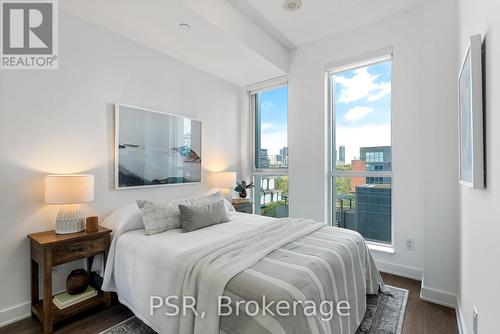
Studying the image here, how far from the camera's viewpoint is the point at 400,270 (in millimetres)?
2812

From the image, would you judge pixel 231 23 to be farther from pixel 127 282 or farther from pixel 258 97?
pixel 127 282

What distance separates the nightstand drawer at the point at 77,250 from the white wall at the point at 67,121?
0.42 m

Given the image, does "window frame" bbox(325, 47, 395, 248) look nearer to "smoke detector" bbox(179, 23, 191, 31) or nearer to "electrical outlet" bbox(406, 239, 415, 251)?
"electrical outlet" bbox(406, 239, 415, 251)

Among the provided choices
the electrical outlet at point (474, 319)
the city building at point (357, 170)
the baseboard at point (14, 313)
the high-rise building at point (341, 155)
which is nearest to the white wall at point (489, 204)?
the electrical outlet at point (474, 319)

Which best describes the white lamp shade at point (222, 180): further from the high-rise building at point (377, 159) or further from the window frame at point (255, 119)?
the high-rise building at point (377, 159)

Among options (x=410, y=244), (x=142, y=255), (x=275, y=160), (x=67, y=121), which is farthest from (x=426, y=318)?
(x=67, y=121)

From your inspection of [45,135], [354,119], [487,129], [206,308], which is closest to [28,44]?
[45,135]

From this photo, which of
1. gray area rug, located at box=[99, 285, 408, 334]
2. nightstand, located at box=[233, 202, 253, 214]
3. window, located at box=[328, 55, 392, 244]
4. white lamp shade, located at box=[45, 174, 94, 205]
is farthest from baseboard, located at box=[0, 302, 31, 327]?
window, located at box=[328, 55, 392, 244]

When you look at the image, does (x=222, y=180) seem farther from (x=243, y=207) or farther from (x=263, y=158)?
(x=263, y=158)

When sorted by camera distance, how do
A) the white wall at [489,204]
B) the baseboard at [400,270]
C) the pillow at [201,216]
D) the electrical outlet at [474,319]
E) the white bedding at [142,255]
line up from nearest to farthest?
the white wall at [489,204]
the electrical outlet at [474,319]
the white bedding at [142,255]
the pillow at [201,216]
the baseboard at [400,270]

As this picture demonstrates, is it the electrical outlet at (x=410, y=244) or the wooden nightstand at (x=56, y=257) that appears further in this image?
the electrical outlet at (x=410, y=244)

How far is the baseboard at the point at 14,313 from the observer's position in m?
1.92

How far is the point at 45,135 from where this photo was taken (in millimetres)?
2152

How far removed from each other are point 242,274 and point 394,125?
2.55 metres
